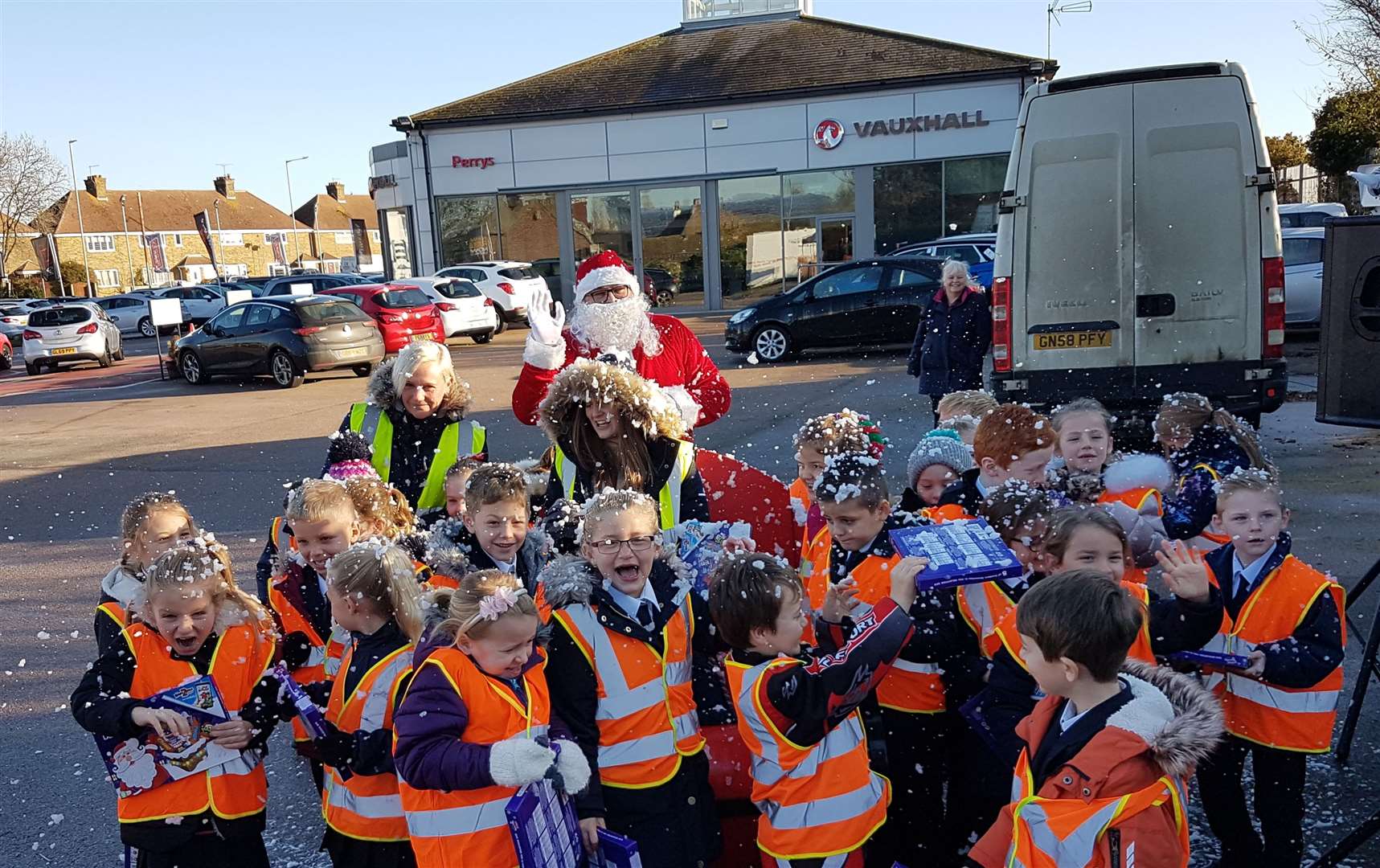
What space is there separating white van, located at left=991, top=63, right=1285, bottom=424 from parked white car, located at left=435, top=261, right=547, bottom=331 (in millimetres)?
16440

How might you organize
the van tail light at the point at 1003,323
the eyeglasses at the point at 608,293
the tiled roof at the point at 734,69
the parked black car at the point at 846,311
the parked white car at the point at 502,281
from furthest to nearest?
the tiled roof at the point at 734,69, the parked white car at the point at 502,281, the parked black car at the point at 846,311, the van tail light at the point at 1003,323, the eyeglasses at the point at 608,293

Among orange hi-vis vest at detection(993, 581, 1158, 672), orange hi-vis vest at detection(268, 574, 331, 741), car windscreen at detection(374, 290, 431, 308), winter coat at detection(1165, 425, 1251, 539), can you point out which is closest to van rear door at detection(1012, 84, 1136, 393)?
winter coat at detection(1165, 425, 1251, 539)

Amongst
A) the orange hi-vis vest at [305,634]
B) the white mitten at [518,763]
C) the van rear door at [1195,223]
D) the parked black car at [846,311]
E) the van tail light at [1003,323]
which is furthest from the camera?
the parked black car at [846,311]

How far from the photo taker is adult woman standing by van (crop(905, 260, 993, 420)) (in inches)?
296

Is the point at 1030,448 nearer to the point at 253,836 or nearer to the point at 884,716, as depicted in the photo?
the point at 884,716

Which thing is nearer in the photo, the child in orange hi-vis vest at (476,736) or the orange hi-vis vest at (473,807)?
the child in orange hi-vis vest at (476,736)

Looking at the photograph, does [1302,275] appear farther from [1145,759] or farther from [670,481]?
[1145,759]

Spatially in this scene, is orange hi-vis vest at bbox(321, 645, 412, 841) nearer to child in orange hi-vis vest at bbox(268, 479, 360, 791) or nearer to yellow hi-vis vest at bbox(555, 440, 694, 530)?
child in orange hi-vis vest at bbox(268, 479, 360, 791)

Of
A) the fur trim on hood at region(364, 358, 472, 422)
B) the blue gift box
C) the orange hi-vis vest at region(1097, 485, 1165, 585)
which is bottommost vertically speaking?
the orange hi-vis vest at region(1097, 485, 1165, 585)

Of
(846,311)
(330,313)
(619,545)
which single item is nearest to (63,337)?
(330,313)

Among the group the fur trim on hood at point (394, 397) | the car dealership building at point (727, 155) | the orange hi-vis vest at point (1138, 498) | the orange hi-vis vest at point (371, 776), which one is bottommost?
the orange hi-vis vest at point (371, 776)

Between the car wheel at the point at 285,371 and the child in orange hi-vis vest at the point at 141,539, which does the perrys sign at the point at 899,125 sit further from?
the child in orange hi-vis vest at the point at 141,539

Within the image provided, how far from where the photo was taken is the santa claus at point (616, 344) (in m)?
4.01

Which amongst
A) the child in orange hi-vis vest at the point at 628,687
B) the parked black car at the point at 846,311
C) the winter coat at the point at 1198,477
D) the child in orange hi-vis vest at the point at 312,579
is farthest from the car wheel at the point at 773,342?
the child in orange hi-vis vest at the point at 628,687
